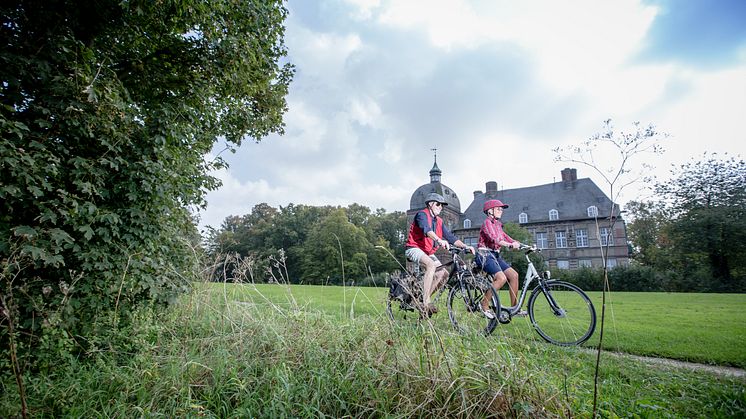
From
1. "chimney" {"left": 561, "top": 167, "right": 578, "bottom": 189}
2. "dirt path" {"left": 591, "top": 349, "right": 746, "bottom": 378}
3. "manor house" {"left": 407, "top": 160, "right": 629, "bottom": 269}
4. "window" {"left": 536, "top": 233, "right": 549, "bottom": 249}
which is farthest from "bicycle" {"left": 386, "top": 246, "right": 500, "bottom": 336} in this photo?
"chimney" {"left": 561, "top": 167, "right": 578, "bottom": 189}

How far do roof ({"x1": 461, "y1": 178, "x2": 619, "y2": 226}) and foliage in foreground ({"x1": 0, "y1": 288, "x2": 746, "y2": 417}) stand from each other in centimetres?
4373

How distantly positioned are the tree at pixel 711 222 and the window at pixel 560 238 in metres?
15.2

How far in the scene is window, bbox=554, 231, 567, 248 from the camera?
43.4 m

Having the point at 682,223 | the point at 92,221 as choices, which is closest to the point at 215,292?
the point at 92,221

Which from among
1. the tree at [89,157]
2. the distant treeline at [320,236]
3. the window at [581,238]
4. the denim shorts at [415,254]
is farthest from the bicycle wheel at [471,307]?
the window at [581,238]

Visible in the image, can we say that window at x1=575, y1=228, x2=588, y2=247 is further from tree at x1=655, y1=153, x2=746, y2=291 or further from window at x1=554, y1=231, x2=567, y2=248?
tree at x1=655, y1=153, x2=746, y2=291

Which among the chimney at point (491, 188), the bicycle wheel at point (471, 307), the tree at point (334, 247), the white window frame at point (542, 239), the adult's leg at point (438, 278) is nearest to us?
the bicycle wheel at point (471, 307)

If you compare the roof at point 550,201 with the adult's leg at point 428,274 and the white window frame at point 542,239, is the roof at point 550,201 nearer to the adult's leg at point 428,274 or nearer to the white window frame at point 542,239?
the white window frame at point 542,239

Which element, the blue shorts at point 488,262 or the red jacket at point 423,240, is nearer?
the blue shorts at point 488,262

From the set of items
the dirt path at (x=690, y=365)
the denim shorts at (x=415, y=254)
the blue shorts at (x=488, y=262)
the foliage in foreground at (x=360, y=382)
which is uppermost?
the denim shorts at (x=415, y=254)

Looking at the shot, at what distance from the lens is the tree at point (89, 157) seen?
341cm

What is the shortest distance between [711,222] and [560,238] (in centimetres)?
1991

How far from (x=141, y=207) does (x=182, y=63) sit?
2.91 meters

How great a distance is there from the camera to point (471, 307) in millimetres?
4562
